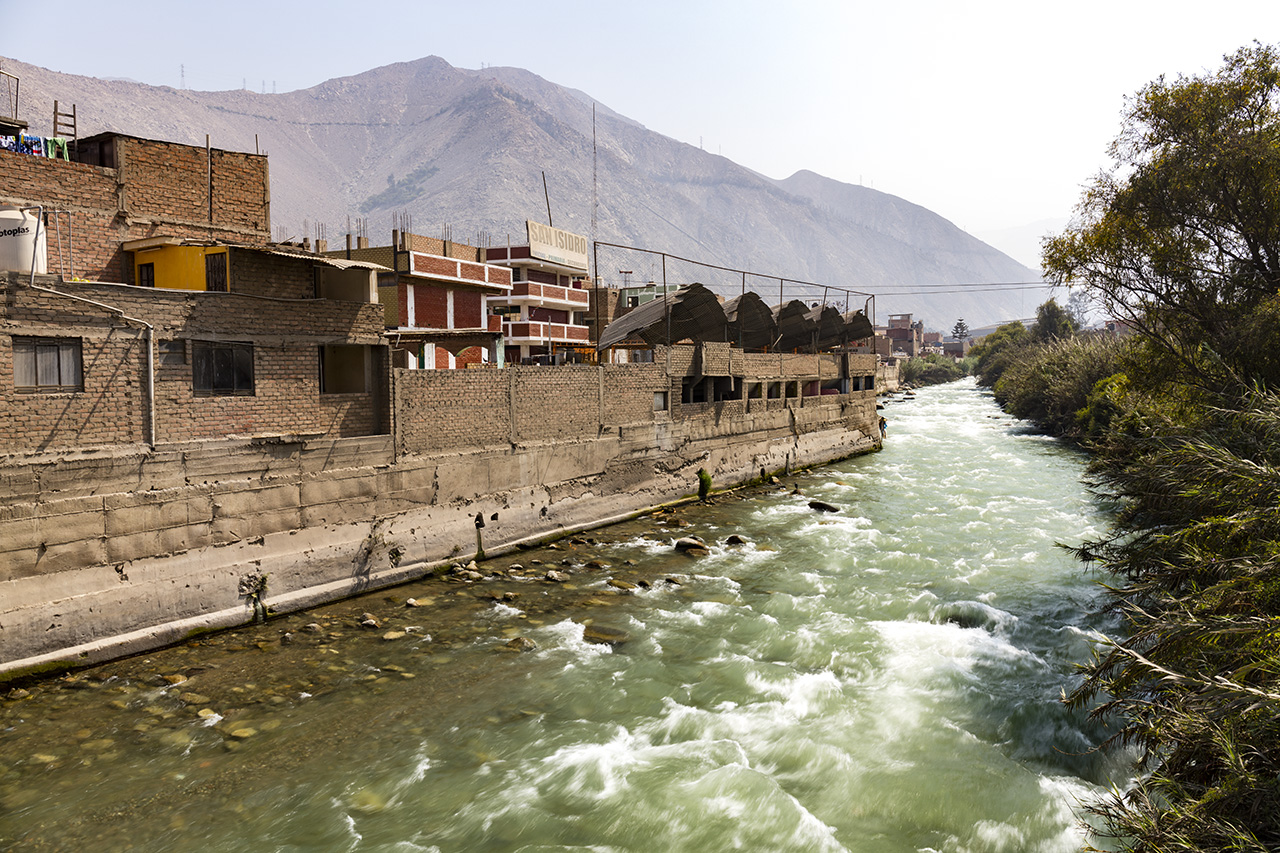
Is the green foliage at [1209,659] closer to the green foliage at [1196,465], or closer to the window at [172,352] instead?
the green foliage at [1196,465]

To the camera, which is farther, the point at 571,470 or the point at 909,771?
the point at 571,470

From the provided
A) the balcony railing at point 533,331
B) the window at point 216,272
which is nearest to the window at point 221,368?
the window at point 216,272

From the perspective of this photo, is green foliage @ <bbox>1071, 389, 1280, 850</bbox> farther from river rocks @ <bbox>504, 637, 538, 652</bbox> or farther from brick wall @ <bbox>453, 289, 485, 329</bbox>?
brick wall @ <bbox>453, 289, 485, 329</bbox>

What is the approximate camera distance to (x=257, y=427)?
1364 cm

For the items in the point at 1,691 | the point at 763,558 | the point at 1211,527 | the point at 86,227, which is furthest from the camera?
the point at 763,558

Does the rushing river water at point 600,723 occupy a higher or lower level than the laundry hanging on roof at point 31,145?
lower

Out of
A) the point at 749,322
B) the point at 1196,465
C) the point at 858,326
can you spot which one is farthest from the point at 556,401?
the point at 858,326

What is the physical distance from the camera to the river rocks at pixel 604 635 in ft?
40.8

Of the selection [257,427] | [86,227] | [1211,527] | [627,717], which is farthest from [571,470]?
[1211,527]

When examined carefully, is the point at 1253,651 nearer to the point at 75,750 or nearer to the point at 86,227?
the point at 75,750

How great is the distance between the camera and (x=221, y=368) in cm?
1323

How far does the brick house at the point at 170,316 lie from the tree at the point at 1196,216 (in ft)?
52.6

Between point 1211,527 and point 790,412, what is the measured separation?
22415 mm

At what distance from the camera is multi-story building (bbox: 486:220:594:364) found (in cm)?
4569
